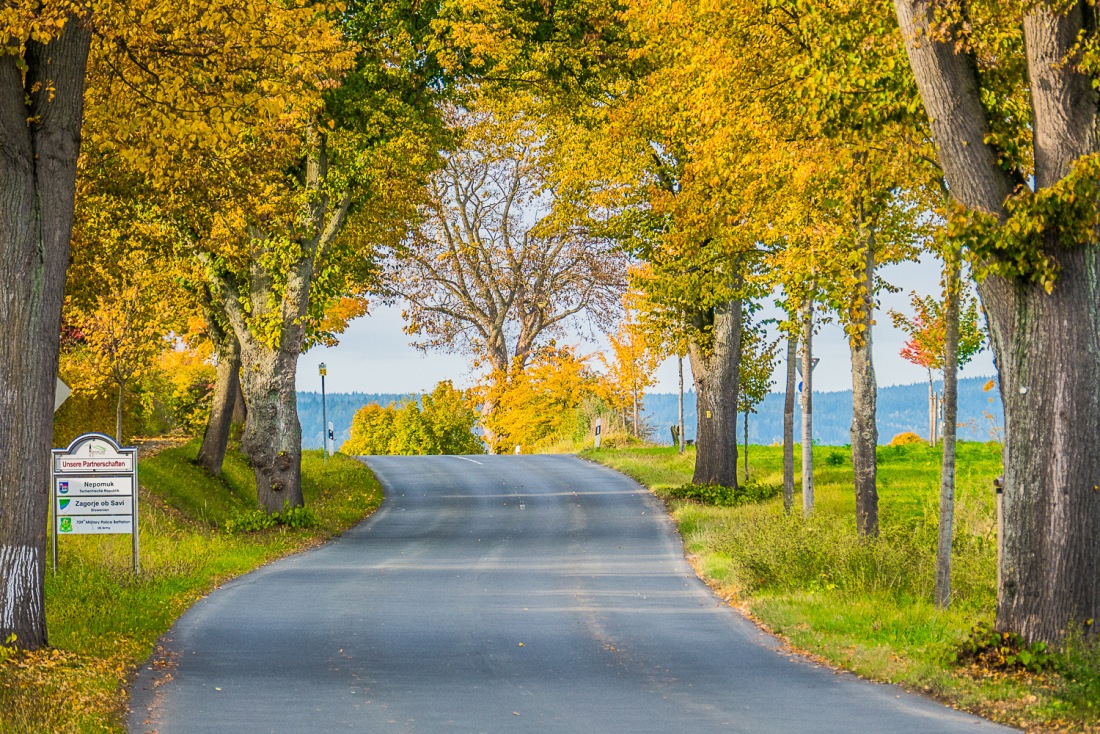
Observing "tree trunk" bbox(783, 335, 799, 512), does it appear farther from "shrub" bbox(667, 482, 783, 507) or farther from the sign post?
the sign post

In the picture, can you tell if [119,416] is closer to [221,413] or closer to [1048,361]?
[221,413]

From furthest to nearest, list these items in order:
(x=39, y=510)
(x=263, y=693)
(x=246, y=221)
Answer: (x=246, y=221) → (x=39, y=510) → (x=263, y=693)

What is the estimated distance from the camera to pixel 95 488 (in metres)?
17.6

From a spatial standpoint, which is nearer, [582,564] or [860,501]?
[860,501]

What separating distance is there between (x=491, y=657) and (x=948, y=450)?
17.4ft

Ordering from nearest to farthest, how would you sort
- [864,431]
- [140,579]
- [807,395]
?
[140,579] < [864,431] < [807,395]

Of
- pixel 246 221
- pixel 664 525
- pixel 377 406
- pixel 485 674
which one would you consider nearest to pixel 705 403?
pixel 664 525

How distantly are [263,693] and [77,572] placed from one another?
24.4 ft

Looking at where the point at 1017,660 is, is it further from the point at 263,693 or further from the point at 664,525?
the point at 664,525

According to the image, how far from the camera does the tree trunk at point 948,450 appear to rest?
A: 13945mm

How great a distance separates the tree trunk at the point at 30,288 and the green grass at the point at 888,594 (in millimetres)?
7292

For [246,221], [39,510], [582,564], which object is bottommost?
[582,564]

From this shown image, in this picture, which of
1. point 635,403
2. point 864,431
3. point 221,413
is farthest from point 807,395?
point 635,403

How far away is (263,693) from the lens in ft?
35.0
